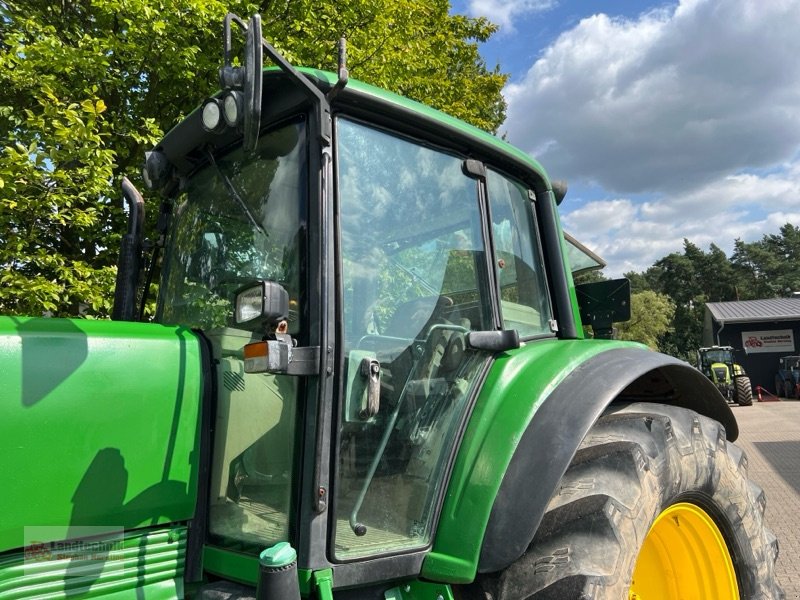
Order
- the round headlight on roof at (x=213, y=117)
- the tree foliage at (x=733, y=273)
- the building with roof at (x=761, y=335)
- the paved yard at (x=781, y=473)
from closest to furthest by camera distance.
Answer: the round headlight on roof at (x=213, y=117) → the paved yard at (x=781, y=473) → the building with roof at (x=761, y=335) → the tree foliage at (x=733, y=273)

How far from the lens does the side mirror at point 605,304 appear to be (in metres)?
3.14

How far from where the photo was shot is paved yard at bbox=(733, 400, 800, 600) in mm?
4383

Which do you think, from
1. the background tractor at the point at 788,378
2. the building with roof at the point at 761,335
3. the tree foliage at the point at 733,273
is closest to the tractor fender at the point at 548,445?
the background tractor at the point at 788,378

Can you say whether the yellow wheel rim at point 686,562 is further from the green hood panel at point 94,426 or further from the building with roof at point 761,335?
the building with roof at point 761,335

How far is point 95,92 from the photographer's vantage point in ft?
17.5

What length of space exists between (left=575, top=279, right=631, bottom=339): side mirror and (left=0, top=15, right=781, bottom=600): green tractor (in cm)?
84

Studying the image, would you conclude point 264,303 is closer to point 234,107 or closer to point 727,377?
point 234,107

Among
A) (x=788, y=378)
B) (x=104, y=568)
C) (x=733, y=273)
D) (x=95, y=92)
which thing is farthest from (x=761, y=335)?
(x=733, y=273)

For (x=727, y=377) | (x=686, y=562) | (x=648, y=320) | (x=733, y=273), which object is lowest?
(x=686, y=562)

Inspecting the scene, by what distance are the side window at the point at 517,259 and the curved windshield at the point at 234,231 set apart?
2.80 ft

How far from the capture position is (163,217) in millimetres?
2631

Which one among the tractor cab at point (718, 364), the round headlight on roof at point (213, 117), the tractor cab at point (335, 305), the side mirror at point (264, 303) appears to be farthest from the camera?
the tractor cab at point (718, 364)

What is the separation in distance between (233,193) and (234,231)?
138 millimetres

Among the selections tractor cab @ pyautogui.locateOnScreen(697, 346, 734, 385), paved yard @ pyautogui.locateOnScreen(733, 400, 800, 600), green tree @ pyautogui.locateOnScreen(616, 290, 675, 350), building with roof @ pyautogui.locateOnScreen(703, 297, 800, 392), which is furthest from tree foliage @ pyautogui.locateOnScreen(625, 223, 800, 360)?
paved yard @ pyautogui.locateOnScreen(733, 400, 800, 600)
